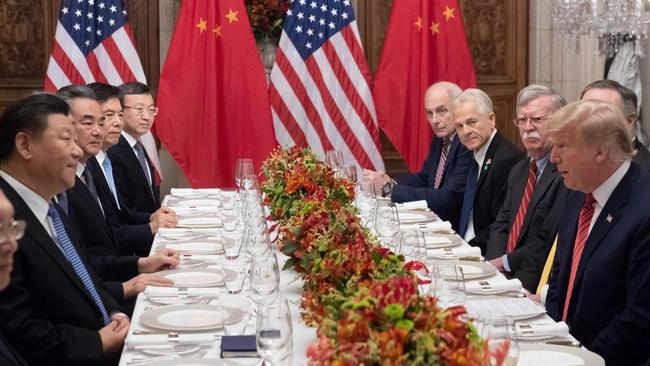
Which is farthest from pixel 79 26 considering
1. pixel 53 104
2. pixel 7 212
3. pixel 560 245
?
pixel 7 212

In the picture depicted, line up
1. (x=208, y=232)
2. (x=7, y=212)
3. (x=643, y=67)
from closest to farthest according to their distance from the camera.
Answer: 1. (x=7, y=212)
2. (x=208, y=232)
3. (x=643, y=67)

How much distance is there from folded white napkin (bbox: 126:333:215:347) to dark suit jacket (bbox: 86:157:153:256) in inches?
88.6

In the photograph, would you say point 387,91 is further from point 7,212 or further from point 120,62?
point 7,212

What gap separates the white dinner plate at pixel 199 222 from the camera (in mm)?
4891

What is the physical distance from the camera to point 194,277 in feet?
11.8

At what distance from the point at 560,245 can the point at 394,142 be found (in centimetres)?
430

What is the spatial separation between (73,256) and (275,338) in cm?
158

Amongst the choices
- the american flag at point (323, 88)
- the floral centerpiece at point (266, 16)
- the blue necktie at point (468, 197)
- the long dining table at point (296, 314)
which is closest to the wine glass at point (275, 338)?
the long dining table at point (296, 314)

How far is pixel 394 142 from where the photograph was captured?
25.9ft

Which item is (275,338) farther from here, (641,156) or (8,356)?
(641,156)

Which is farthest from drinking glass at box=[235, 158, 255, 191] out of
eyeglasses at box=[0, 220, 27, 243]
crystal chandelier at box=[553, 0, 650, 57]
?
crystal chandelier at box=[553, 0, 650, 57]

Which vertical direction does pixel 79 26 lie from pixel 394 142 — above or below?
above

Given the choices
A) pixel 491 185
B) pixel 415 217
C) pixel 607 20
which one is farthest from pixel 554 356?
pixel 607 20

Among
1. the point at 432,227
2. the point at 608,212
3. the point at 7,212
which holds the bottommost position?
the point at 432,227
